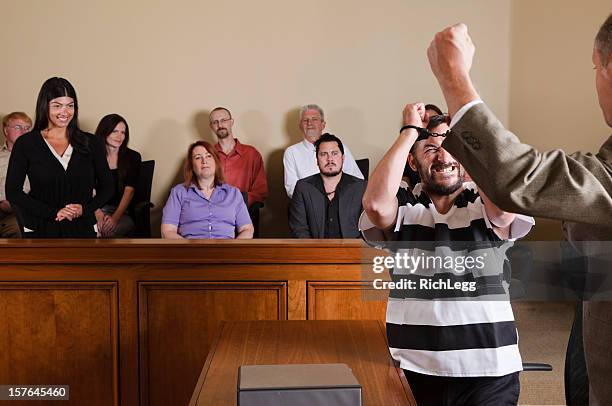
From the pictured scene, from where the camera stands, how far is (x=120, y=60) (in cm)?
677

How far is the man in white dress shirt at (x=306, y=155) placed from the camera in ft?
20.4

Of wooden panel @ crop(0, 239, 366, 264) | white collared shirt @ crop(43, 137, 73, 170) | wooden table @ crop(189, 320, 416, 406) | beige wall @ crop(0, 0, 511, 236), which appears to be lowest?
wooden table @ crop(189, 320, 416, 406)

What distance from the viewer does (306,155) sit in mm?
6277

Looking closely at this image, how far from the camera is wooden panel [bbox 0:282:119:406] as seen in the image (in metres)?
2.97

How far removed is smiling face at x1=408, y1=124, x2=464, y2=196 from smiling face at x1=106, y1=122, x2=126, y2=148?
4.57 metres

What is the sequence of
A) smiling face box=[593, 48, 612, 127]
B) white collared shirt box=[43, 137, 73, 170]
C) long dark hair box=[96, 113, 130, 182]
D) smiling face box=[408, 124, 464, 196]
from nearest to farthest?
smiling face box=[593, 48, 612, 127] → smiling face box=[408, 124, 464, 196] → white collared shirt box=[43, 137, 73, 170] → long dark hair box=[96, 113, 130, 182]

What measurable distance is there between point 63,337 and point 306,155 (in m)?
3.55

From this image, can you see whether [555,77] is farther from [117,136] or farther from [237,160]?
[117,136]

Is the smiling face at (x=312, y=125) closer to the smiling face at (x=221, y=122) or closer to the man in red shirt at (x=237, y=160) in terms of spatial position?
the man in red shirt at (x=237, y=160)

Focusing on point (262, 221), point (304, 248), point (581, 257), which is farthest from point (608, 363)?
point (262, 221)

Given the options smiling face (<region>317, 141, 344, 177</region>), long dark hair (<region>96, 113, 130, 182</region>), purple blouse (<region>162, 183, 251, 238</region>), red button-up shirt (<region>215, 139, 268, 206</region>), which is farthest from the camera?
red button-up shirt (<region>215, 139, 268, 206</region>)

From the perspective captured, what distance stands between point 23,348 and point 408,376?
1.77 m

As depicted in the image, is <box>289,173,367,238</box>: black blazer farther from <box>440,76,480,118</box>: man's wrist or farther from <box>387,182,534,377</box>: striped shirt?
<box>440,76,480,118</box>: man's wrist

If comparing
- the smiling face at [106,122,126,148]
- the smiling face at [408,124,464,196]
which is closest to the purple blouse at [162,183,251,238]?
the smiling face at [106,122,126,148]
